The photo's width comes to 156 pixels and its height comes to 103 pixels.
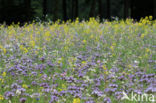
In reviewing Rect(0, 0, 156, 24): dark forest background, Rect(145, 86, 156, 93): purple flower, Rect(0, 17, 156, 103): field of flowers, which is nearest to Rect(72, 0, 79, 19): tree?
Rect(0, 0, 156, 24): dark forest background

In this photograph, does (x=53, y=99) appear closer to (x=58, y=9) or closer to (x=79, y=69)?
(x=79, y=69)

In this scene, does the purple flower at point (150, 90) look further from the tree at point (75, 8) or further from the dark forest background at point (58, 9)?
the tree at point (75, 8)

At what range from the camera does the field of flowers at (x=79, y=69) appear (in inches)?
191

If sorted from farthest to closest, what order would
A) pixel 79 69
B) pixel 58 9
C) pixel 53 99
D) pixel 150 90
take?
pixel 58 9 → pixel 79 69 → pixel 150 90 → pixel 53 99

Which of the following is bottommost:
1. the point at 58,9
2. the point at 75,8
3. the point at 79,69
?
the point at 79,69

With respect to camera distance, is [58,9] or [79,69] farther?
[58,9]

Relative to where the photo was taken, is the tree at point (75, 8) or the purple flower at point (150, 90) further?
the tree at point (75, 8)

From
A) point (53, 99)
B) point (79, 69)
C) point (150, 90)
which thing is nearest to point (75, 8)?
point (79, 69)

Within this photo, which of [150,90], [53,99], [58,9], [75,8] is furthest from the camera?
[75,8]

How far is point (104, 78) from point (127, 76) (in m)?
0.62

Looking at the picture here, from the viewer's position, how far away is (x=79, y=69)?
20.2 ft

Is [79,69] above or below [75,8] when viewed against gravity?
below

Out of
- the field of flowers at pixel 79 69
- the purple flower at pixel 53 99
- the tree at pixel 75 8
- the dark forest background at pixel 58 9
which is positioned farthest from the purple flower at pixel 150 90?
the tree at pixel 75 8

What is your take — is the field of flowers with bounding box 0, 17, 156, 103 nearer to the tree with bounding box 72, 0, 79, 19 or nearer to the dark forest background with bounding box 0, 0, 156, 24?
the dark forest background with bounding box 0, 0, 156, 24
